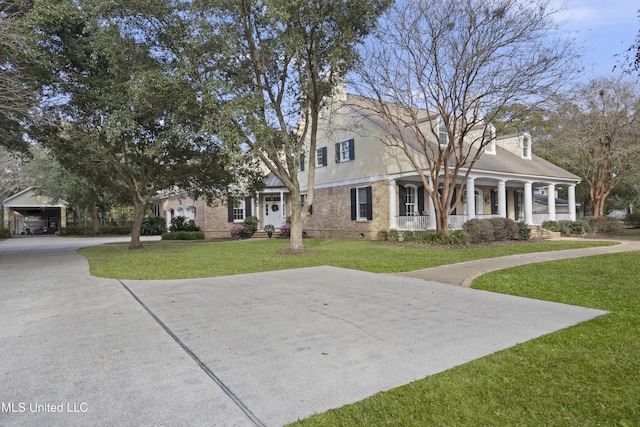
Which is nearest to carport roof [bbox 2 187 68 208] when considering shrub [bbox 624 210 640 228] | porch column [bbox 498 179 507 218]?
porch column [bbox 498 179 507 218]

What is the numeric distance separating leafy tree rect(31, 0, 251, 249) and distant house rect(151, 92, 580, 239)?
19.3ft

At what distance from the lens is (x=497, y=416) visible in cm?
261

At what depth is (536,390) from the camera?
297 centimetres

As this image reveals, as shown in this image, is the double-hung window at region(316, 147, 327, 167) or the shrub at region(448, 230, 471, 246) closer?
the shrub at region(448, 230, 471, 246)

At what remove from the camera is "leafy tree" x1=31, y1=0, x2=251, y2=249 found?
35.6ft

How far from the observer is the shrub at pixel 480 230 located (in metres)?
16.1

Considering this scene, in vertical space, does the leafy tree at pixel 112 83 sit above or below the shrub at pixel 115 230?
above

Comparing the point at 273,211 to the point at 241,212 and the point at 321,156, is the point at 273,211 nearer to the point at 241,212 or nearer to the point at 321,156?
the point at 241,212

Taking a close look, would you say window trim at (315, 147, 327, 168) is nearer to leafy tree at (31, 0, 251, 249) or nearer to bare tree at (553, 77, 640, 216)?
leafy tree at (31, 0, 251, 249)

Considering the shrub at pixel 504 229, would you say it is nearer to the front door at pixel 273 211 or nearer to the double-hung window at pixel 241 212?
the front door at pixel 273 211

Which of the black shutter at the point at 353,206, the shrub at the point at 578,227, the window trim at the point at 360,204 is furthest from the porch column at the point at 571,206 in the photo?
the black shutter at the point at 353,206

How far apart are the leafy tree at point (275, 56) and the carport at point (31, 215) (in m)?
30.9

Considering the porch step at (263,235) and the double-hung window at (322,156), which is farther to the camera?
the porch step at (263,235)

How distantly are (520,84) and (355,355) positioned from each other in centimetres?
1386
